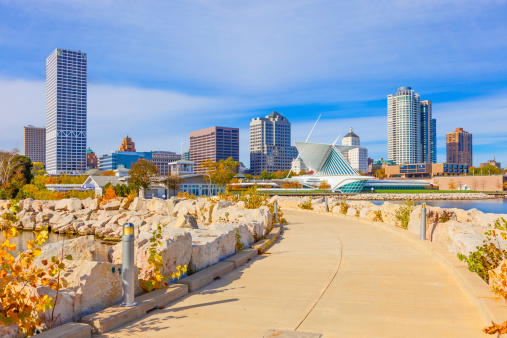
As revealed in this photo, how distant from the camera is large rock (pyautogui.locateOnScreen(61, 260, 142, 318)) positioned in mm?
4887

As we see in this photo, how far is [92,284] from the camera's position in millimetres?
5023

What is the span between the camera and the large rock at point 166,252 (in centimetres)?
630

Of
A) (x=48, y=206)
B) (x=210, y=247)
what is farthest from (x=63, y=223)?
(x=210, y=247)

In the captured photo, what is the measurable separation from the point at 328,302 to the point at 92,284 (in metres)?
3.08

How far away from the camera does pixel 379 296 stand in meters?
6.15

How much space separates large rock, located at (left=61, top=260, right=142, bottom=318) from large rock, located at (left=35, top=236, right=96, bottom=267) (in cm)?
79

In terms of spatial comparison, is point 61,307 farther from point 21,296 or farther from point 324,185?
point 324,185

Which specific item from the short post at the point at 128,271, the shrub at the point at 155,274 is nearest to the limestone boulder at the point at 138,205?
the shrub at the point at 155,274

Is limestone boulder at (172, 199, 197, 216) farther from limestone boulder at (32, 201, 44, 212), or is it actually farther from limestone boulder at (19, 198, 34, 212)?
limestone boulder at (19, 198, 34, 212)

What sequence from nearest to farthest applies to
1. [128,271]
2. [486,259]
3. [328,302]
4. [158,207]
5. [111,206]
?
1. [128,271]
2. [328,302]
3. [486,259]
4. [158,207]
5. [111,206]

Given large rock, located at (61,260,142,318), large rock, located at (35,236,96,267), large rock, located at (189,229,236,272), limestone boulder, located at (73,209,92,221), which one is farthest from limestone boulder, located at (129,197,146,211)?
large rock, located at (61,260,142,318)

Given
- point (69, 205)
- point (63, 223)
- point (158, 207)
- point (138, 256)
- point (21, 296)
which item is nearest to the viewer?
point (21, 296)

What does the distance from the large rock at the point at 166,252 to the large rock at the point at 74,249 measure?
404 mm

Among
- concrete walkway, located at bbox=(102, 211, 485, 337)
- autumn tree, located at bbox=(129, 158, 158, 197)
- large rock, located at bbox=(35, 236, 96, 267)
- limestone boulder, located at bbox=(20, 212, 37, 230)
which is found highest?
autumn tree, located at bbox=(129, 158, 158, 197)
